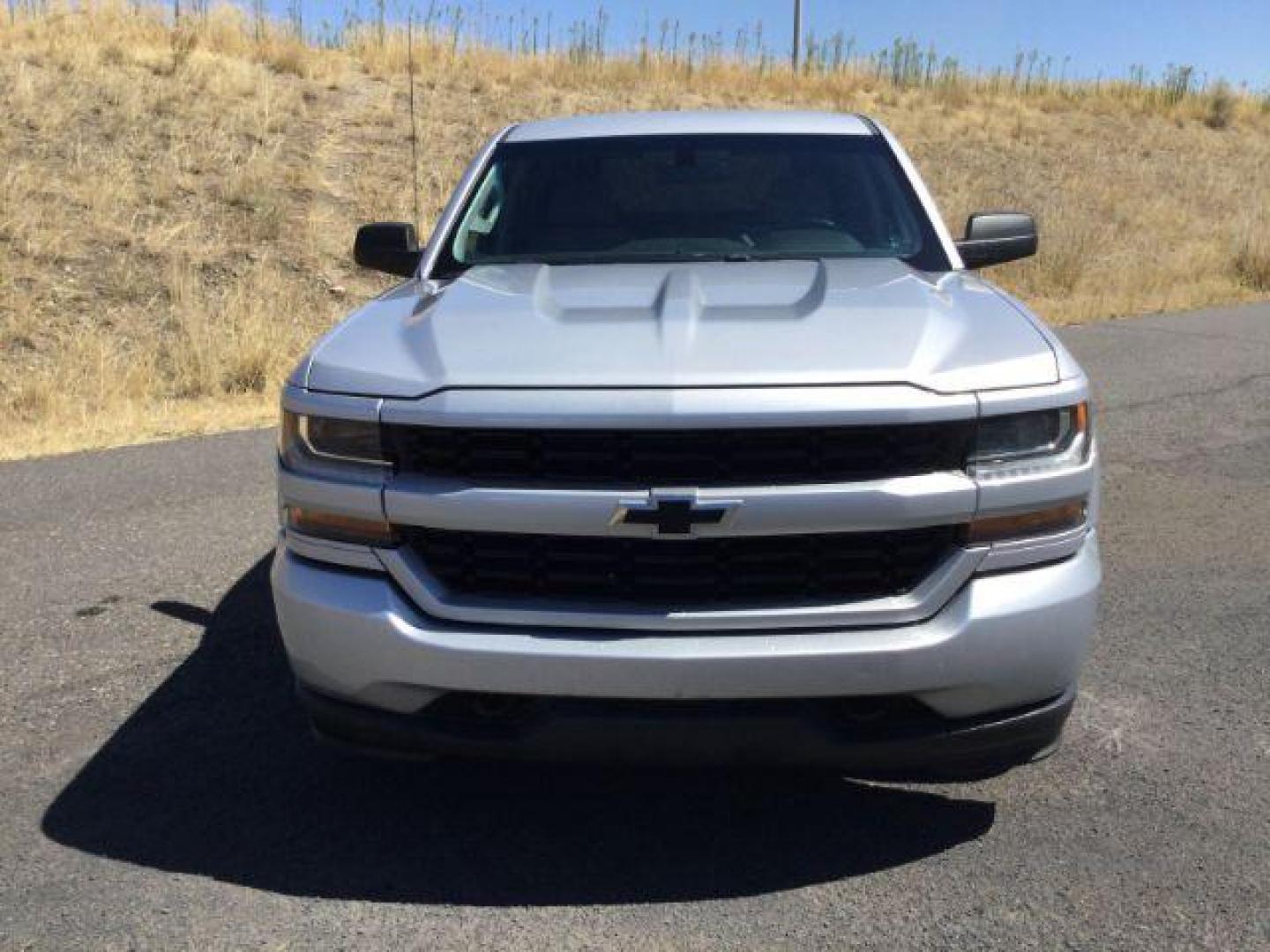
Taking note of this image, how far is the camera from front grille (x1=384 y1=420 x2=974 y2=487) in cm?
277

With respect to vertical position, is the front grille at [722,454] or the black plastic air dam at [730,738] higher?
the front grille at [722,454]

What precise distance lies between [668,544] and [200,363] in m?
8.00

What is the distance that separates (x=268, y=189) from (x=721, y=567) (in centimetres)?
1340

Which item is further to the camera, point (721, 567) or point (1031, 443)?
point (1031, 443)

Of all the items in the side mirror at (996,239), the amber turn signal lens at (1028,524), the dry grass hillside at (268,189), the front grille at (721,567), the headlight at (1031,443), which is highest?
the side mirror at (996,239)

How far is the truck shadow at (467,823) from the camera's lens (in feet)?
9.82

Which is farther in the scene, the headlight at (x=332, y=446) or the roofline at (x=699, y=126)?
the roofline at (x=699, y=126)

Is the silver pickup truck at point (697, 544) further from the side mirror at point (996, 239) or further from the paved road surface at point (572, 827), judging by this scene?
the side mirror at point (996, 239)

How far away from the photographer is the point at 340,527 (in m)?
2.92

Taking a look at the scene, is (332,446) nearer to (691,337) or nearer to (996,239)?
(691,337)

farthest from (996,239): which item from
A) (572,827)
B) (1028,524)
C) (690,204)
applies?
(572,827)

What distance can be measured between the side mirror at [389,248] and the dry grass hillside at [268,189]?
377 cm

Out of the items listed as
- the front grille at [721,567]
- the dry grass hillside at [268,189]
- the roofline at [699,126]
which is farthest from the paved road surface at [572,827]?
the dry grass hillside at [268,189]

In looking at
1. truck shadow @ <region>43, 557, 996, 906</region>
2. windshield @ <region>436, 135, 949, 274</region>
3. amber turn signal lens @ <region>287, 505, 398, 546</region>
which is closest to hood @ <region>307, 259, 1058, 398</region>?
amber turn signal lens @ <region>287, 505, 398, 546</region>
